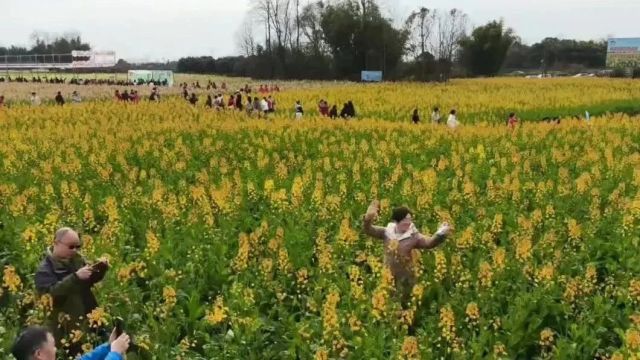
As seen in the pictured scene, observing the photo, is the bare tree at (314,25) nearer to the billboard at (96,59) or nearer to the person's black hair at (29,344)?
the billboard at (96,59)

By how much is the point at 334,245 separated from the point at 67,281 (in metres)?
3.53

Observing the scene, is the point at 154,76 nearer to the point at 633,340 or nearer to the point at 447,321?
the point at 447,321

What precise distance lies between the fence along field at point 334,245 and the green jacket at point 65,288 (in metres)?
0.11

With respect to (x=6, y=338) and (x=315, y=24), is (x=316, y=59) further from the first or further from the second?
(x=6, y=338)

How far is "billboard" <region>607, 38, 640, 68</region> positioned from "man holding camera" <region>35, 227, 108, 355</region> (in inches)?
3221

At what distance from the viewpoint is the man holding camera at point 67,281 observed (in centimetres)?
544

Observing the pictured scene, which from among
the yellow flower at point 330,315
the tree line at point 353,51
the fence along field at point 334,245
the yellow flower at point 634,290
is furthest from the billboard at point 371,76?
the yellow flower at point 330,315

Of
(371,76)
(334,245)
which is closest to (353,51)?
(371,76)

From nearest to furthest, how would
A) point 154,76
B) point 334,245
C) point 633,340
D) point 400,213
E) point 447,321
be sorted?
1. point 633,340
2. point 447,321
3. point 400,213
4. point 334,245
5. point 154,76

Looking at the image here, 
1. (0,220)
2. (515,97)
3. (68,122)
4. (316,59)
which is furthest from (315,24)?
(0,220)

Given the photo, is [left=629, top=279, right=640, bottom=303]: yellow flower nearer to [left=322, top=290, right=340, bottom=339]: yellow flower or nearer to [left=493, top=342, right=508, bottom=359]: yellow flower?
[left=493, top=342, right=508, bottom=359]: yellow flower

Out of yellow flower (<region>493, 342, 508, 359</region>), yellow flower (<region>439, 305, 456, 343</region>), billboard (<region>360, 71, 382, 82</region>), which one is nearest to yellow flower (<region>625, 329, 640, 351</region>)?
yellow flower (<region>493, 342, 508, 359</region>)

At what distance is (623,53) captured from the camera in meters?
82.9

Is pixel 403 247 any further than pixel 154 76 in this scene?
No
